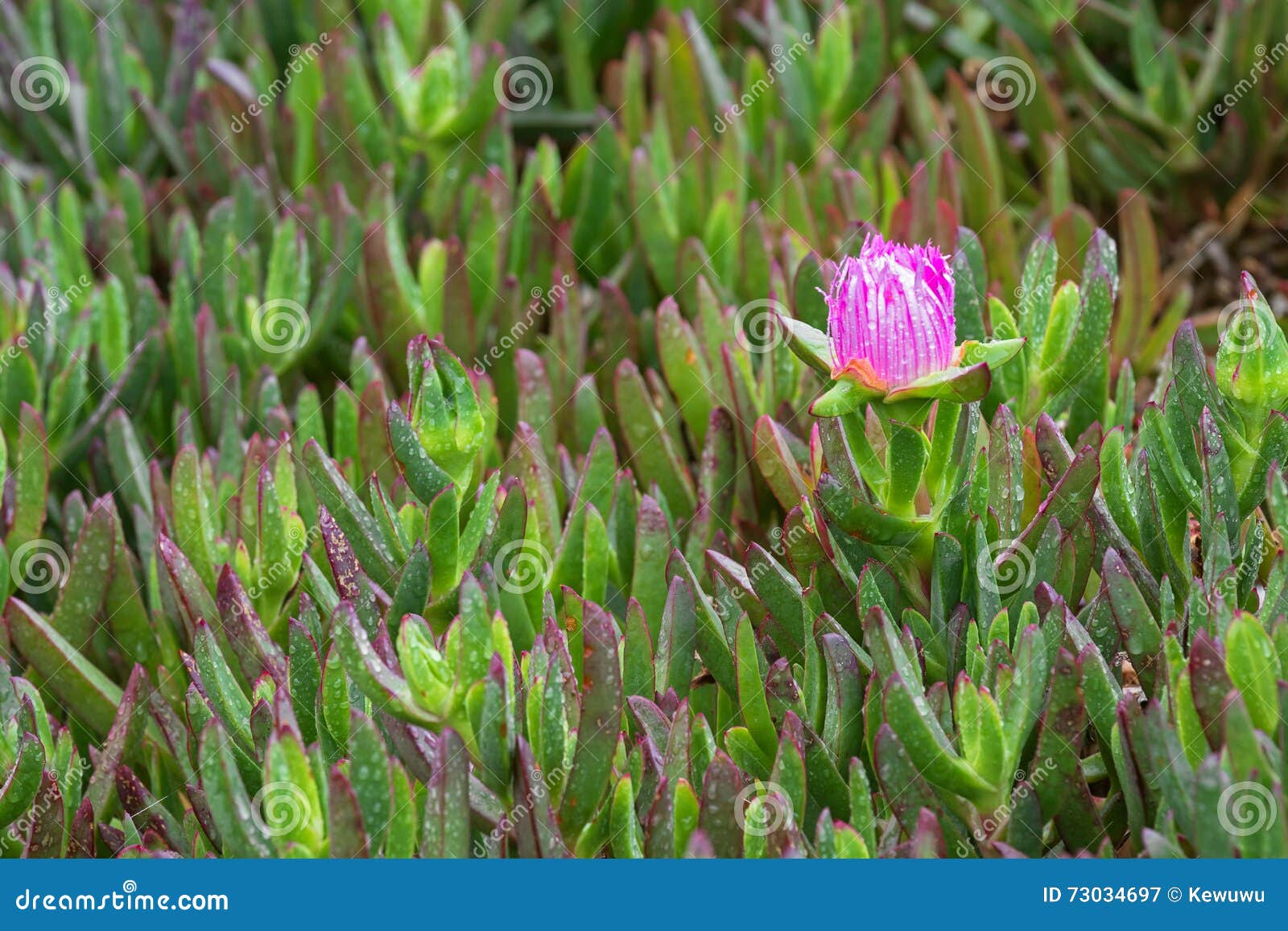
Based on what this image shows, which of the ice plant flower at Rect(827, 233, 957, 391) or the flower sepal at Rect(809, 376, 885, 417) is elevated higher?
the ice plant flower at Rect(827, 233, 957, 391)

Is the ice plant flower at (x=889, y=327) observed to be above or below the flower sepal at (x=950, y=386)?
above

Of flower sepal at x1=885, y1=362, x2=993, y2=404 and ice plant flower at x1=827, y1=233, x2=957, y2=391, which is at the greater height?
ice plant flower at x1=827, y1=233, x2=957, y2=391

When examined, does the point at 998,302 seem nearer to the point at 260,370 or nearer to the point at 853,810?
the point at 853,810

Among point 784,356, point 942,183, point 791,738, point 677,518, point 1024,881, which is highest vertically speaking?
point 942,183

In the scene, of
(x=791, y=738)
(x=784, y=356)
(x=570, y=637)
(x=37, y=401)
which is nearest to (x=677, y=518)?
(x=784, y=356)

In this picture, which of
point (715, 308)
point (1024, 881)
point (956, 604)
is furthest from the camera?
point (715, 308)

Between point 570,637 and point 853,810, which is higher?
point 570,637

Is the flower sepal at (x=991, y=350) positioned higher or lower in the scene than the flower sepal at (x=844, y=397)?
higher

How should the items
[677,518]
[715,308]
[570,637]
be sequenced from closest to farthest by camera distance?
[570,637] → [677,518] → [715,308]

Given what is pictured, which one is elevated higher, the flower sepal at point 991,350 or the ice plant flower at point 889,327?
the ice plant flower at point 889,327
